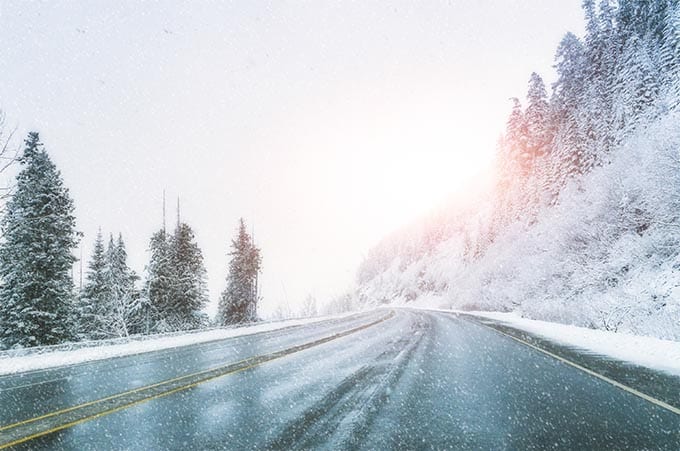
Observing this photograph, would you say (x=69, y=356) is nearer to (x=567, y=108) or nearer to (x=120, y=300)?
(x=120, y=300)

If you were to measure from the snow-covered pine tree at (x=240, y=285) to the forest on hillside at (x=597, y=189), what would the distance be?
2534 cm

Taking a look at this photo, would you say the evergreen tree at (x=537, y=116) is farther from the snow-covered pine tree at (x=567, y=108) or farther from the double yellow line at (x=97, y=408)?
the double yellow line at (x=97, y=408)

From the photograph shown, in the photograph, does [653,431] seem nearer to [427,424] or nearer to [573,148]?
[427,424]

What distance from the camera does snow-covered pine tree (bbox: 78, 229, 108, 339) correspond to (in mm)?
31703

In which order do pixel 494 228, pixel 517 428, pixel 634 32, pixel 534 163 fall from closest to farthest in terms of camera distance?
pixel 517 428 < pixel 634 32 < pixel 534 163 < pixel 494 228

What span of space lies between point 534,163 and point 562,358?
156 ft

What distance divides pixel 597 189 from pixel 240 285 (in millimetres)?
33352

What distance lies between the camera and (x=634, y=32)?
3791cm

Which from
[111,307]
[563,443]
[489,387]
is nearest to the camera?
[563,443]

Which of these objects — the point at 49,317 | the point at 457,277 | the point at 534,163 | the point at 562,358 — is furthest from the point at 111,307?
the point at 457,277

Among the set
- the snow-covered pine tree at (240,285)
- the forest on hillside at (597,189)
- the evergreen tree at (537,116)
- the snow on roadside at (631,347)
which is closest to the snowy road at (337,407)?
the snow on roadside at (631,347)

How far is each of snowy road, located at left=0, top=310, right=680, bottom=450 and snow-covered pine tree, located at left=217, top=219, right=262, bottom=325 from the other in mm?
33898

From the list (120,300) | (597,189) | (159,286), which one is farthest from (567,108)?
(120,300)

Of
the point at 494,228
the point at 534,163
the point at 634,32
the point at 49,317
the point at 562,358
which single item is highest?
the point at 634,32
